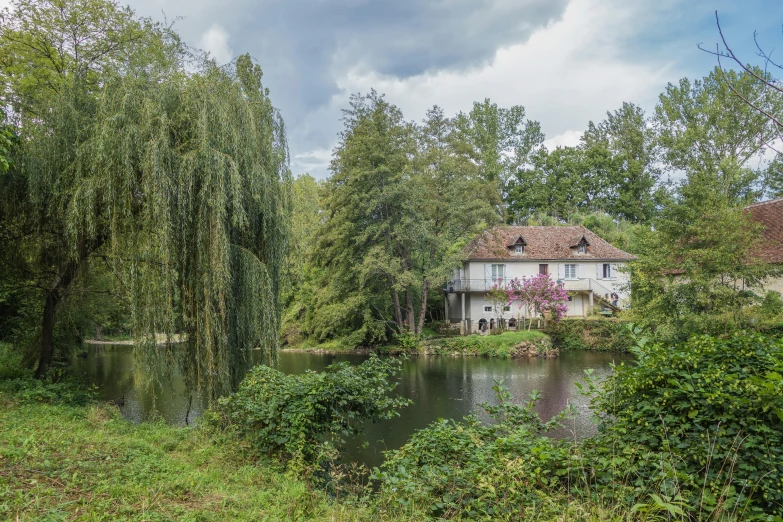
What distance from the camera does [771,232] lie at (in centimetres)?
1886

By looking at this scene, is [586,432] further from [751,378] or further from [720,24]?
[720,24]

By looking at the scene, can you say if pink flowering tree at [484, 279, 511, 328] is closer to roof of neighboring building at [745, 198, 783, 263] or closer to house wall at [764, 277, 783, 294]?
roof of neighboring building at [745, 198, 783, 263]

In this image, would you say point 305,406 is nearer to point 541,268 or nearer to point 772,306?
point 772,306

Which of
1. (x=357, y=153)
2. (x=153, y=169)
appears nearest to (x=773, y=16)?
(x=153, y=169)

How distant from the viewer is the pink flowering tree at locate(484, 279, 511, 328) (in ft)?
92.5

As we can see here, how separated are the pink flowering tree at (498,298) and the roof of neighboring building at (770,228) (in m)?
12.5

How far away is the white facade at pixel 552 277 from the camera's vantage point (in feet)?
98.2

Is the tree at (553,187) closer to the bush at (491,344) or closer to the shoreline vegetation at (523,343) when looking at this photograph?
the shoreline vegetation at (523,343)

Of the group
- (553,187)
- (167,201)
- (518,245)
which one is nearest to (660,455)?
(167,201)

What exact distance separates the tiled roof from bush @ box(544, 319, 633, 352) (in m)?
5.44

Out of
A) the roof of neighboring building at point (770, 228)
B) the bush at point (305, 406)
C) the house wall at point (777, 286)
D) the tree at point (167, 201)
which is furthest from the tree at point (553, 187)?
the bush at point (305, 406)

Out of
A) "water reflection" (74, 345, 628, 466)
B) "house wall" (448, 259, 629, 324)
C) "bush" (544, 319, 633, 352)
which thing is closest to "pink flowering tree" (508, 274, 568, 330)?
"bush" (544, 319, 633, 352)

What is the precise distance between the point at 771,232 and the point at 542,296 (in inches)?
434

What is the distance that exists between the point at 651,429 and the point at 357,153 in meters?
22.0
